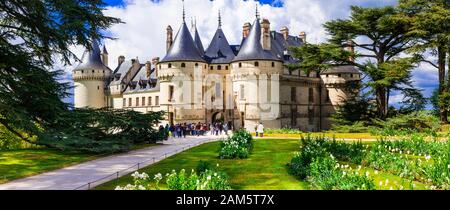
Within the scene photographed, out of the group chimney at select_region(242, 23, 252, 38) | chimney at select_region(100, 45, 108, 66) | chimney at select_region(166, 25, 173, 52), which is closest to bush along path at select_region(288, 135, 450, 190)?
chimney at select_region(242, 23, 252, 38)

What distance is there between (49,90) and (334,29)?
24806mm

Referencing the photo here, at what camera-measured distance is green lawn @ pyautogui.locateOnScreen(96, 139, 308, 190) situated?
31.5 ft

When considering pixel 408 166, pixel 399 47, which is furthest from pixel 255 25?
pixel 408 166

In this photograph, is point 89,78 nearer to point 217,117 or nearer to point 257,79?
point 217,117

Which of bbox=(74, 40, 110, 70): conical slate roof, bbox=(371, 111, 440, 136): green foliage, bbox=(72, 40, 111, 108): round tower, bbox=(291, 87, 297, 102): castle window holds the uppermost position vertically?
bbox=(74, 40, 110, 70): conical slate roof

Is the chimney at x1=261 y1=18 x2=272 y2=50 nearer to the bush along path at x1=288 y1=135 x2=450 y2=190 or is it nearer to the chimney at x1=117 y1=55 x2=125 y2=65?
the bush along path at x1=288 y1=135 x2=450 y2=190

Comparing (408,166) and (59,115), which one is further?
(59,115)

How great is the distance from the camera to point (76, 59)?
15469mm

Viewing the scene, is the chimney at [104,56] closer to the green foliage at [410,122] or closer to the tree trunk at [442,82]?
the green foliage at [410,122]

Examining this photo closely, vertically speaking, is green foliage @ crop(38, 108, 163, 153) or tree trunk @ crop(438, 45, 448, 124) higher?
tree trunk @ crop(438, 45, 448, 124)

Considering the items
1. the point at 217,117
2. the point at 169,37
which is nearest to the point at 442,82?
the point at 217,117

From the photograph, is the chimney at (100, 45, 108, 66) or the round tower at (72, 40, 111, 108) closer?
the round tower at (72, 40, 111, 108)

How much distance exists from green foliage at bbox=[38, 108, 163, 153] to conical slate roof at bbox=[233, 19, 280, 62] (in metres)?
16.5
